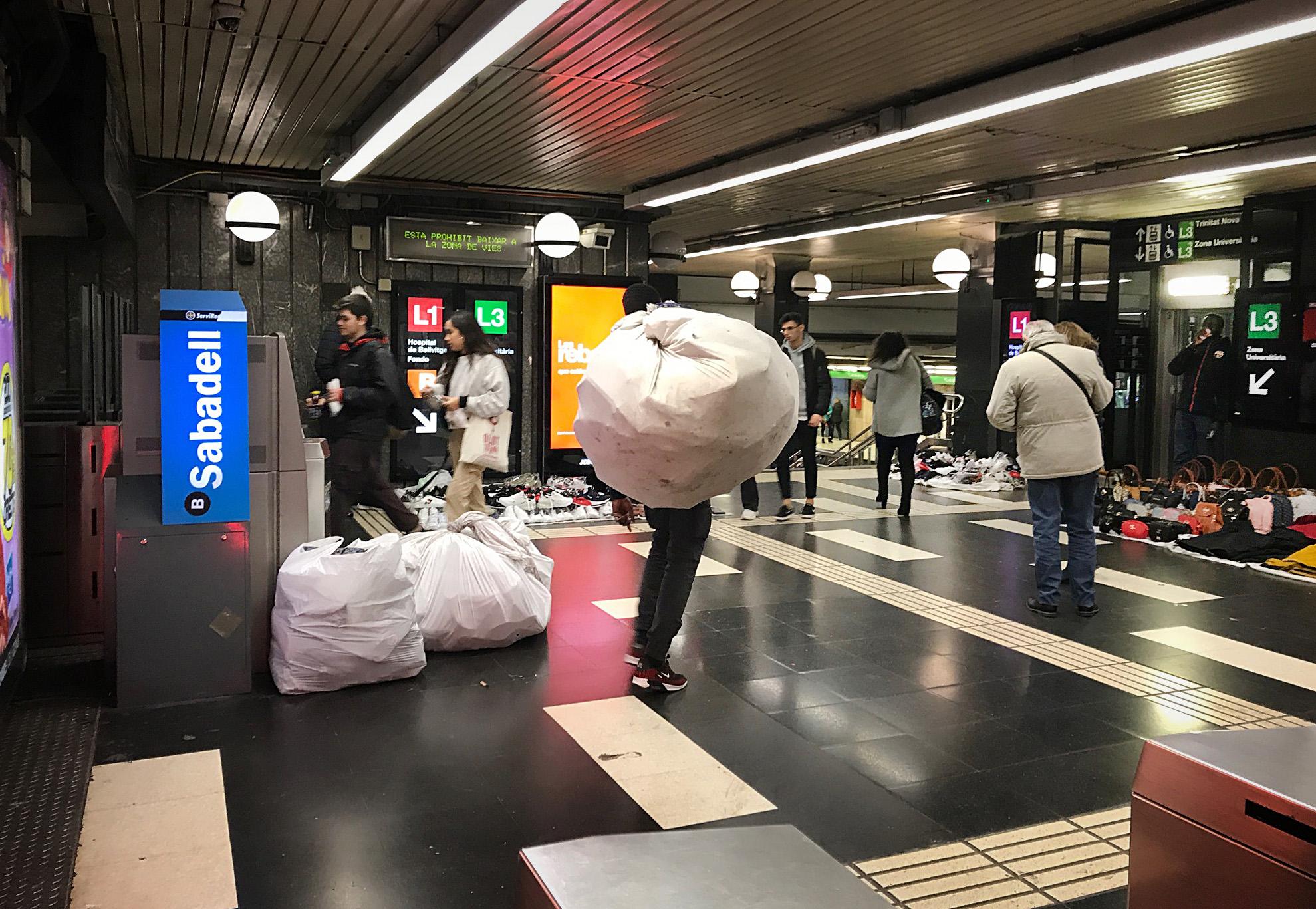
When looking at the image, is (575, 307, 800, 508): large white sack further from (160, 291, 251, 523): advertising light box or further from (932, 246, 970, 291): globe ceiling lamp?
(932, 246, 970, 291): globe ceiling lamp

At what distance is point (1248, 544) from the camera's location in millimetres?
7086

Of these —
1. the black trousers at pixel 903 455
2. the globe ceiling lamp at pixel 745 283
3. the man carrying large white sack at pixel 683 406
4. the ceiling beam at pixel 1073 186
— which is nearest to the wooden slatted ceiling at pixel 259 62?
the man carrying large white sack at pixel 683 406

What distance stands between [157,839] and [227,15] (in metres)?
4.10

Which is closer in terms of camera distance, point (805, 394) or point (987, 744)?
point (987, 744)

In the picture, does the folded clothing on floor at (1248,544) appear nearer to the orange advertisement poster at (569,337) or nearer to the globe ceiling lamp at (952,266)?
the globe ceiling lamp at (952,266)

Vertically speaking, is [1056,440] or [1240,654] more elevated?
[1056,440]

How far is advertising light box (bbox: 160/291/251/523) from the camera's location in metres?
3.69

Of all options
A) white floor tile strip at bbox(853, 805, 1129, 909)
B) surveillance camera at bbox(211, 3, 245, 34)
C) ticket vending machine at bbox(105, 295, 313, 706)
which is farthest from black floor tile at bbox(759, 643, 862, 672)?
surveillance camera at bbox(211, 3, 245, 34)

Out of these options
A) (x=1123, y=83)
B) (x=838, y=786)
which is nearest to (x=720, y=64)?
(x=1123, y=83)

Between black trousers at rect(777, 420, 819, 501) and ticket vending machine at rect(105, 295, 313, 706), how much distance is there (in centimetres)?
523

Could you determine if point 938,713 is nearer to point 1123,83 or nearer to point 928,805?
point 928,805

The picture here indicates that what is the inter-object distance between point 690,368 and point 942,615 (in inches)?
116

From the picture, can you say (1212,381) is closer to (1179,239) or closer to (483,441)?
(1179,239)

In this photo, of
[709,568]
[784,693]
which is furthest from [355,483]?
[784,693]
